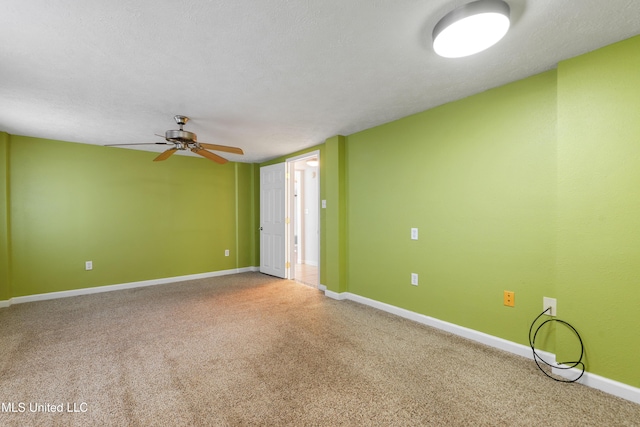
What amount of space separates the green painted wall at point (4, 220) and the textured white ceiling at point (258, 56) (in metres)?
0.74

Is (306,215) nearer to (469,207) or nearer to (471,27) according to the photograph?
(469,207)

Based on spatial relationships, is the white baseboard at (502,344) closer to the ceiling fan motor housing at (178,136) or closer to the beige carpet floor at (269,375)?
the beige carpet floor at (269,375)

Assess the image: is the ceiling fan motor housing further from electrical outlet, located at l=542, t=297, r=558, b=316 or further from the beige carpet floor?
electrical outlet, located at l=542, t=297, r=558, b=316

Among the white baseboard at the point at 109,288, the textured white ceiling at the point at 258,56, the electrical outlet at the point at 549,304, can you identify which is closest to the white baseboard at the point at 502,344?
the electrical outlet at the point at 549,304

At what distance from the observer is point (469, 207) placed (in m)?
Answer: 2.67

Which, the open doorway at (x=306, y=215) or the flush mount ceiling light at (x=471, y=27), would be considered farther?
the open doorway at (x=306, y=215)

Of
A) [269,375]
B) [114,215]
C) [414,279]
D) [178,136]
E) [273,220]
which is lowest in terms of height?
[269,375]

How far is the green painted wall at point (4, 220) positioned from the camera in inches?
143

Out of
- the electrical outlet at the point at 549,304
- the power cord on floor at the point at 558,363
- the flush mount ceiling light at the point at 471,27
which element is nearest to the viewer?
the flush mount ceiling light at the point at 471,27

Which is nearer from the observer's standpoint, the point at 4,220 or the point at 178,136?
the point at 178,136

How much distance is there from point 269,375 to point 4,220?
4.23 meters

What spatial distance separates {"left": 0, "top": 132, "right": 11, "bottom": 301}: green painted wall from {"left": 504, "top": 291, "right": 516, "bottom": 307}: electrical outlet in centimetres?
586

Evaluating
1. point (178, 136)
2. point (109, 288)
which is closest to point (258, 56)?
point (178, 136)

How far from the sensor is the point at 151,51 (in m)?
1.87
